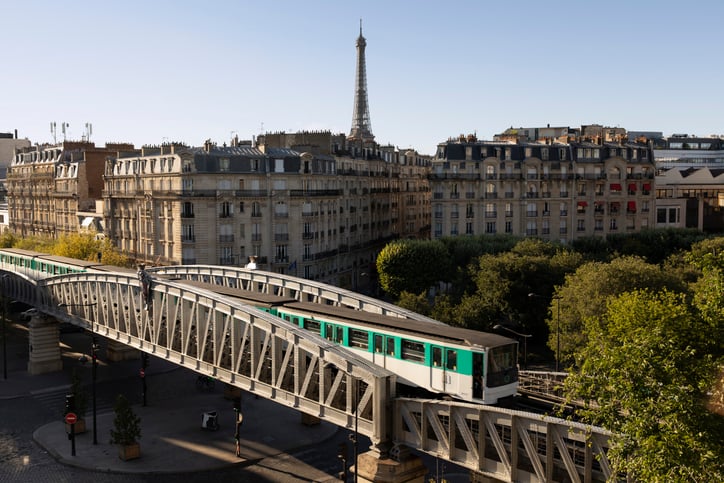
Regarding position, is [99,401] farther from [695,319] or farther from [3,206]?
[3,206]

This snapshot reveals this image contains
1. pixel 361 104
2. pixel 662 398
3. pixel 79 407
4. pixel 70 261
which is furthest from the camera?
pixel 361 104

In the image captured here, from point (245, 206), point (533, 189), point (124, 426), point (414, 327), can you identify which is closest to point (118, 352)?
point (245, 206)

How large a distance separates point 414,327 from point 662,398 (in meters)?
10.8

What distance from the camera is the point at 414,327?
2730cm

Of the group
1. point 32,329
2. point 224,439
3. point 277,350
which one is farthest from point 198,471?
point 32,329

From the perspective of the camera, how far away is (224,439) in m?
37.3

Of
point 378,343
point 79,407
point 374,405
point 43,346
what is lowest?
point 79,407

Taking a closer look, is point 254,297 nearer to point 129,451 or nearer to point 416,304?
point 129,451

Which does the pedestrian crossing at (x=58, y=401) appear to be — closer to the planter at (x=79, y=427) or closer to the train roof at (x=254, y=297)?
the planter at (x=79, y=427)

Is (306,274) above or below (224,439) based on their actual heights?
above

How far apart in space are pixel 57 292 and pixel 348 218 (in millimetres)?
35264

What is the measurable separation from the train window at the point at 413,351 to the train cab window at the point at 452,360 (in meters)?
1.38

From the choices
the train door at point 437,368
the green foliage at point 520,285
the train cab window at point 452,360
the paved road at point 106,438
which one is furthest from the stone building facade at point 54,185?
the train cab window at point 452,360

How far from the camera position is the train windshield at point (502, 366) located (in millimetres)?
24578
